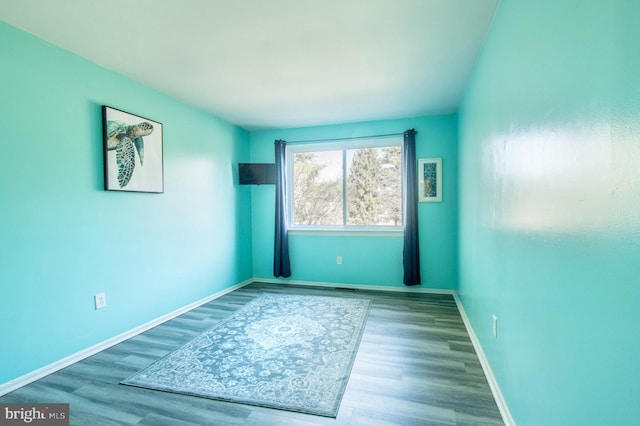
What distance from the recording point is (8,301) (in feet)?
6.04

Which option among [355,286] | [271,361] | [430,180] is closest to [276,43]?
[271,361]

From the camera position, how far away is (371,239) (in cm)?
403

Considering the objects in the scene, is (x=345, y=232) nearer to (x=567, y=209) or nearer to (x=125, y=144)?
(x=125, y=144)

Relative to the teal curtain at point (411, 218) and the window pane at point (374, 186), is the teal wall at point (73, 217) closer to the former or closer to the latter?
the window pane at point (374, 186)

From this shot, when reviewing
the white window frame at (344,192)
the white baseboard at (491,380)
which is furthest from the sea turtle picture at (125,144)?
the white baseboard at (491,380)

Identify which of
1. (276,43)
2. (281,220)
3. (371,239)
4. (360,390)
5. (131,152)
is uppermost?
(276,43)

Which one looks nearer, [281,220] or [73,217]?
[73,217]

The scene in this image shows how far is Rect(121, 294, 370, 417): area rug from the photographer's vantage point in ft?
5.85

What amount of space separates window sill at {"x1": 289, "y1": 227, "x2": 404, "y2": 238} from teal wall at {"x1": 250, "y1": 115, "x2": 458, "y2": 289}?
0.11 feet

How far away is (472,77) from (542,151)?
5.84 ft

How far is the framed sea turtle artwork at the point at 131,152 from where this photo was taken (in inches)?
95.3

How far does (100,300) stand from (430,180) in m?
3.77

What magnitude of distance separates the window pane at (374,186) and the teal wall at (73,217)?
7.04 ft

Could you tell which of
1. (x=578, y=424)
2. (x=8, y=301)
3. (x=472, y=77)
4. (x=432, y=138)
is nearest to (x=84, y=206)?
(x=8, y=301)
